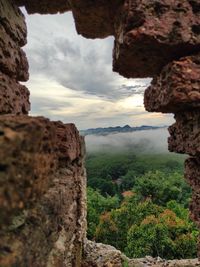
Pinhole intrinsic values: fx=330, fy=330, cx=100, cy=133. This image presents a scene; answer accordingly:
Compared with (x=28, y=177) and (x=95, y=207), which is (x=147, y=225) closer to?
(x=95, y=207)

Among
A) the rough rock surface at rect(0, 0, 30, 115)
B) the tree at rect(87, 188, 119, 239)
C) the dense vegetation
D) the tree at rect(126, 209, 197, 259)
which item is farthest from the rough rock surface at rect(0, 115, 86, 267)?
the tree at rect(87, 188, 119, 239)

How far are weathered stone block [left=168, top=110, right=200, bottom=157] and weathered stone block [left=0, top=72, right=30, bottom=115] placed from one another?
2.08 metres

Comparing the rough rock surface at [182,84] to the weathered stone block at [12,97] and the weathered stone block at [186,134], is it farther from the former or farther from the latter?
the weathered stone block at [12,97]

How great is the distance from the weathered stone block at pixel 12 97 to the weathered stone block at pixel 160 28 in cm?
150

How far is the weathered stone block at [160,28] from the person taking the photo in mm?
3543

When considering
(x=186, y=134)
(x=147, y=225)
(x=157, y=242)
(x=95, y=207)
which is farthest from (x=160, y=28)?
(x=95, y=207)

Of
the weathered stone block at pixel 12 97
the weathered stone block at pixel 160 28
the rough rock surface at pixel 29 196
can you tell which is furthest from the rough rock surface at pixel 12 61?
the weathered stone block at pixel 160 28

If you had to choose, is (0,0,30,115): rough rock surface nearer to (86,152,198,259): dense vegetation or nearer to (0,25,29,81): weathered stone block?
(0,25,29,81): weathered stone block

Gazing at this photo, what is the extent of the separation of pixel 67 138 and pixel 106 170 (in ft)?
192

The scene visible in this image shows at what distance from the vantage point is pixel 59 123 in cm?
414

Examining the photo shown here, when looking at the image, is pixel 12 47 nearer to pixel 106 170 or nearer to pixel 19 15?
pixel 19 15

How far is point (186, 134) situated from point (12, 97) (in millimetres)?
2238

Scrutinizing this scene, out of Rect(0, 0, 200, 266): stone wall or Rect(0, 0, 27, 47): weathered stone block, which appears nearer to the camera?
A: Rect(0, 0, 200, 266): stone wall

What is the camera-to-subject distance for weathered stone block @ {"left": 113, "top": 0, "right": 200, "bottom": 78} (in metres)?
3.54
